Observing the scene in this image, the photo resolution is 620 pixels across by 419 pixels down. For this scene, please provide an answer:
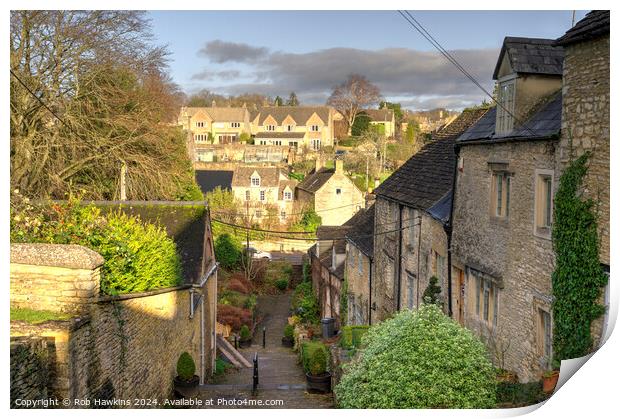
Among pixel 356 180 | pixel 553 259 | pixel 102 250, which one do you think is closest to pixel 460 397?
pixel 553 259

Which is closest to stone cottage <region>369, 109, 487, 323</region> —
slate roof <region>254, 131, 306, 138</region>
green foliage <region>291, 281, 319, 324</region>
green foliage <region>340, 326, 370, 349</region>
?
green foliage <region>340, 326, 370, 349</region>

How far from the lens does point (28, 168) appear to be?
14.6 meters

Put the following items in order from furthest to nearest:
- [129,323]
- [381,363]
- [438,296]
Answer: [438,296]
[129,323]
[381,363]

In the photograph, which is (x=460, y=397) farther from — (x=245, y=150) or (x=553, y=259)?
(x=245, y=150)

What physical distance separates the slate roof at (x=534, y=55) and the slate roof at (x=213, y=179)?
39.3 meters

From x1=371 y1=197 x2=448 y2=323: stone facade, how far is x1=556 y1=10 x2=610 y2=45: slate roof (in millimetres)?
6260

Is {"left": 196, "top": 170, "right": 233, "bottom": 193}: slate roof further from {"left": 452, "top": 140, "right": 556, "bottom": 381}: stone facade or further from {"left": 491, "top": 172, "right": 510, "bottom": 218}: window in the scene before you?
{"left": 491, "top": 172, "right": 510, "bottom": 218}: window

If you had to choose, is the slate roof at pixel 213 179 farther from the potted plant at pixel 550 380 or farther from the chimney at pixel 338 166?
the potted plant at pixel 550 380

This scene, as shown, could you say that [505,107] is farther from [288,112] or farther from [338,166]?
[288,112]

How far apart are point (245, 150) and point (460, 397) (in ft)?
191

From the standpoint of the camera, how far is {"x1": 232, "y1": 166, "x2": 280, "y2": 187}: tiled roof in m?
50.1

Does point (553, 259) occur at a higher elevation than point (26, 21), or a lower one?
lower

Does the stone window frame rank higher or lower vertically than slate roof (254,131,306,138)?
lower

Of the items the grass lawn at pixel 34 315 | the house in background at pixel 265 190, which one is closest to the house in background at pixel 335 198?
Answer: the house in background at pixel 265 190
